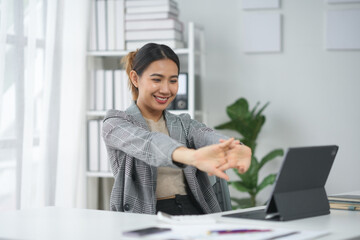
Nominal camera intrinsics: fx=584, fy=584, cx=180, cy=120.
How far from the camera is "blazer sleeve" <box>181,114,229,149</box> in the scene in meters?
2.12

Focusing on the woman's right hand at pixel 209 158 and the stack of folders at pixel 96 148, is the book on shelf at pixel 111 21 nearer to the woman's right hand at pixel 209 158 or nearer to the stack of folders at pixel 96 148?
the stack of folders at pixel 96 148

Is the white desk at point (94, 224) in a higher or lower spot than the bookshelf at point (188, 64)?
lower

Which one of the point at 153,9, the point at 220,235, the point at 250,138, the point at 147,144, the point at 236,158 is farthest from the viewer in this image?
the point at 250,138

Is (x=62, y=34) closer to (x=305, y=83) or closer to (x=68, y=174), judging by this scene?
(x=68, y=174)

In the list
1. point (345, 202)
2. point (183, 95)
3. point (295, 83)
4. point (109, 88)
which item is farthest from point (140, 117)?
point (295, 83)

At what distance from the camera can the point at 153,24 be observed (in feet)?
11.4

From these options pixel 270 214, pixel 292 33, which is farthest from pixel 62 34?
pixel 270 214

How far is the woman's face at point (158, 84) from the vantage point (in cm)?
212

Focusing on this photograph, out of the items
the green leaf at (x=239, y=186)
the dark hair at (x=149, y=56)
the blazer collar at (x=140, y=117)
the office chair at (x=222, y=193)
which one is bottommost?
the green leaf at (x=239, y=186)

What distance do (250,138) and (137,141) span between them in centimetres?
176

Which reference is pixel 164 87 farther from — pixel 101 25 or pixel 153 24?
pixel 101 25

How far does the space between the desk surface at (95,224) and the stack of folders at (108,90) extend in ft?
5.66

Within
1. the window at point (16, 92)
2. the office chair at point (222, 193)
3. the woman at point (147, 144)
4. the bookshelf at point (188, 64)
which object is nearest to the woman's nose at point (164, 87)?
the woman at point (147, 144)

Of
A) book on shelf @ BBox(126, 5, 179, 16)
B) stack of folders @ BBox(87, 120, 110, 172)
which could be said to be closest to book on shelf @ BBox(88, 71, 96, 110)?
stack of folders @ BBox(87, 120, 110, 172)
